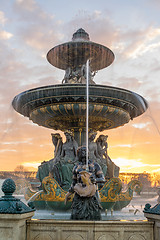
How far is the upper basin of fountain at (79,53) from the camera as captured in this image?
1270cm

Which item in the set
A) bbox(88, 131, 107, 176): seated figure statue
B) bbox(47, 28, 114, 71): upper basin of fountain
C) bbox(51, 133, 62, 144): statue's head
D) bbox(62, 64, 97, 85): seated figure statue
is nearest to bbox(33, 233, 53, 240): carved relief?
bbox(88, 131, 107, 176): seated figure statue

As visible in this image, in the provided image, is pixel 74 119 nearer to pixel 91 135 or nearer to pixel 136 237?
pixel 91 135

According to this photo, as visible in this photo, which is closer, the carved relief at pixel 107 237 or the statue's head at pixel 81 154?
the carved relief at pixel 107 237

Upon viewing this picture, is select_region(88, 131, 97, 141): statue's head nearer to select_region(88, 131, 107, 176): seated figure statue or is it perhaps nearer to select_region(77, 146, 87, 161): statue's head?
select_region(88, 131, 107, 176): seated figure statue

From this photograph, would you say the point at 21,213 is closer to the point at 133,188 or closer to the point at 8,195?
the point at 8,195

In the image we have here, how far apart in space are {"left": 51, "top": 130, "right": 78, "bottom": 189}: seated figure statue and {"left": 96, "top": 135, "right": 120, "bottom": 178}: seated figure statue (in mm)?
1196

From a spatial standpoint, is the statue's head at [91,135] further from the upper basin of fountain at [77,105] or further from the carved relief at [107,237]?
the carved relief at [107,237]

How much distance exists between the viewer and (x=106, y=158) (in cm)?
1130

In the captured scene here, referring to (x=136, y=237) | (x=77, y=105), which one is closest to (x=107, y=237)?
(x=136, y=237)

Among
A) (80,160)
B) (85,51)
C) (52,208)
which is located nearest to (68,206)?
(52,208)

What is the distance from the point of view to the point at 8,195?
14.5 ft

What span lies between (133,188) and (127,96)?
3.24 meters

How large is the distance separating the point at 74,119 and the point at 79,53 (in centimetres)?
374

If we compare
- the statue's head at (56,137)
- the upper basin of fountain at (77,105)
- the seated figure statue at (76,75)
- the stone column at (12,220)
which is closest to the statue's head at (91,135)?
the upper basin of fountain at (77,105)
